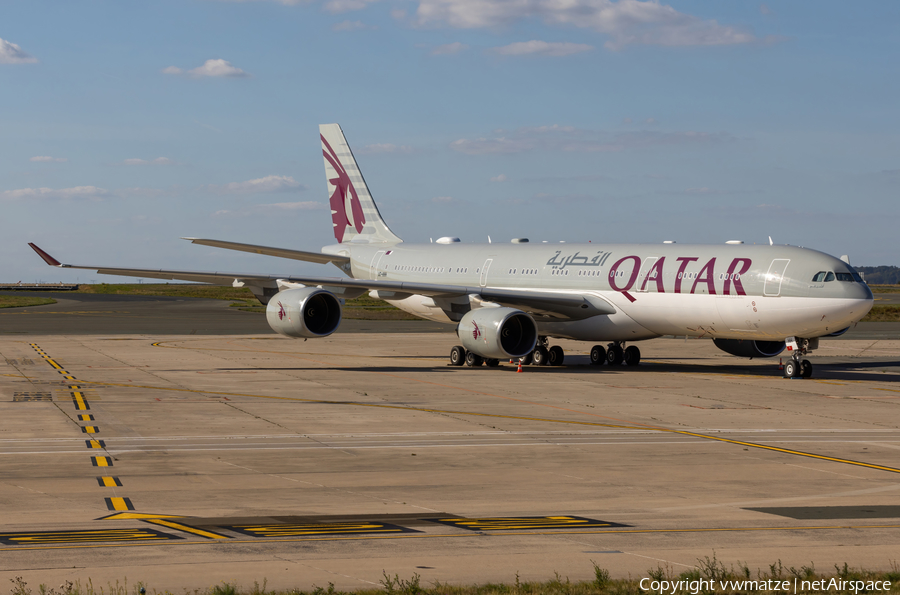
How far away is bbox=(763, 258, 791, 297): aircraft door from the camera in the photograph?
28578mm

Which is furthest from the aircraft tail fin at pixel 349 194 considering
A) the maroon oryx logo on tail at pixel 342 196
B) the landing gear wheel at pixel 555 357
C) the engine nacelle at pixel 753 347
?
the engine nacelle at pixel 753 347

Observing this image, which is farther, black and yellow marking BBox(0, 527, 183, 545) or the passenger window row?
the passenger window row

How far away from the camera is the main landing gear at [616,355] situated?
3516 centimetres

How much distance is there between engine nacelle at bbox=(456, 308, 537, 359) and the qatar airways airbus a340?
43 millimetres

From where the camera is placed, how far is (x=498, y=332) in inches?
1200

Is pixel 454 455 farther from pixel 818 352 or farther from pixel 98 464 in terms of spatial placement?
pixel 818 352

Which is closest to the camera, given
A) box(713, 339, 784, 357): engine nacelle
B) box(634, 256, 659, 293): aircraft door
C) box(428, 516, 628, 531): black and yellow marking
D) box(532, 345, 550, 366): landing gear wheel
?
box(428, 516, 628, 531): black and yellow marking

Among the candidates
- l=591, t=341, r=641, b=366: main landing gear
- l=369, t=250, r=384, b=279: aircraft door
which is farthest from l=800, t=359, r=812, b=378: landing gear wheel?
l=369, t=250, r=384, b=279: aircraft door

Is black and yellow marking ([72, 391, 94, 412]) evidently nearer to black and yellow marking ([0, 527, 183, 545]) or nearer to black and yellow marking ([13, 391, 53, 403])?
black and yellow marking ([13, 391, 53, 403])

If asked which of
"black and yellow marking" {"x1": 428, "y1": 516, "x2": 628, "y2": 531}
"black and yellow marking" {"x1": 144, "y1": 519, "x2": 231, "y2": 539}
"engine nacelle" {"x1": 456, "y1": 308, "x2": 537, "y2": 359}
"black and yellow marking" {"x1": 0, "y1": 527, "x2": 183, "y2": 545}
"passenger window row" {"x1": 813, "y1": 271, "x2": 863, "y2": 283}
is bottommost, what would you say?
"black and yellow marking" {"x1": 0, "y1": 527, "x2": 183, "y2": 545}

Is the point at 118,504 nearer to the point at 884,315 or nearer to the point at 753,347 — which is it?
the point at 753,347

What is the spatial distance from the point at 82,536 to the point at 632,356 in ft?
88.5

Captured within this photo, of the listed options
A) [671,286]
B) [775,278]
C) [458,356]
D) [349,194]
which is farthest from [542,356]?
[349,194]

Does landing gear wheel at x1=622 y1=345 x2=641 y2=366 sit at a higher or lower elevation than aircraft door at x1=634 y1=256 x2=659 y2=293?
lower
